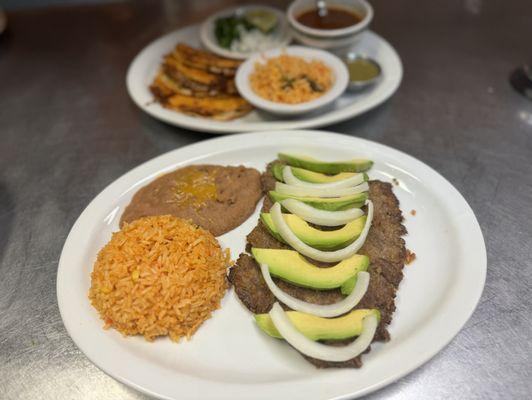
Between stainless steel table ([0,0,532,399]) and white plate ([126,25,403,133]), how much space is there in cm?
16

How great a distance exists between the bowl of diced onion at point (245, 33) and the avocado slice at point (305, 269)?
1969 millimetres

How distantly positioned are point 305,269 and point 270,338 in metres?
0.32

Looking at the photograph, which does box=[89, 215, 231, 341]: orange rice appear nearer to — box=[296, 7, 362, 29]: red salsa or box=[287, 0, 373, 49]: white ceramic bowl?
box=[287, 0, 373, 49]: white ceramic bowl

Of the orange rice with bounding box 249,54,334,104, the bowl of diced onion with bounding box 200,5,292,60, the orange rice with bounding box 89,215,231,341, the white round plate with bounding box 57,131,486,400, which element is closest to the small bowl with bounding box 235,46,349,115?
the orange rice with bounding box 249,54,334,104

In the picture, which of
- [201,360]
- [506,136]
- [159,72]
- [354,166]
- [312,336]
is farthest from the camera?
[159,72]

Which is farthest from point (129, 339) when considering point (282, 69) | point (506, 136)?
point (506, 136)

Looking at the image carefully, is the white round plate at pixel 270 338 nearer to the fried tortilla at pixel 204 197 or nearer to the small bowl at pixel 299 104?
the fried tortilla at pixel 204 197

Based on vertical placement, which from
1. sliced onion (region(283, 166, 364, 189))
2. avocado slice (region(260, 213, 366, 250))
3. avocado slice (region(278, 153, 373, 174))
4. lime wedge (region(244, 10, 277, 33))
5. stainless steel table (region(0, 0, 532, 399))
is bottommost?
stainless steel table (region(0, 0, 532, 399))

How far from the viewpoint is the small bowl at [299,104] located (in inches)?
115

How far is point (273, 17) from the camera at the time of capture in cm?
379

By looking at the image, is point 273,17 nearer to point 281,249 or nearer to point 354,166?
point 354,166

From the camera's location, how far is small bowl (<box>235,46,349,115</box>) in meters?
2.93

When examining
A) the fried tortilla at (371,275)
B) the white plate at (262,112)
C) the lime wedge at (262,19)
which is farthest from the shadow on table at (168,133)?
the lime wedge at (262,19)

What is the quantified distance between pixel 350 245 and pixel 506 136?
165cm
